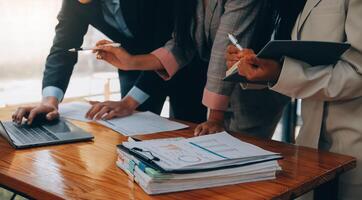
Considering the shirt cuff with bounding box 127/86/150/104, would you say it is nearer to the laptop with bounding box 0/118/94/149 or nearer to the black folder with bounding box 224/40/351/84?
the laptop with bounding box 0/118/94/149

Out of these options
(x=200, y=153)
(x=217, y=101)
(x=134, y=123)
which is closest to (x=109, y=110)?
(x=134, y=123)

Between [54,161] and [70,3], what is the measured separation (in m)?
0.84

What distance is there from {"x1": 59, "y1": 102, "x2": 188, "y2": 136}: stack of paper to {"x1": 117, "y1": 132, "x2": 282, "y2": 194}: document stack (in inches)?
12.7

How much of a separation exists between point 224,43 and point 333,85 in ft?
1.18

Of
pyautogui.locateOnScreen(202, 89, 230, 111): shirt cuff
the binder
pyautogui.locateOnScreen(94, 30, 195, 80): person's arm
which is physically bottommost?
the binder

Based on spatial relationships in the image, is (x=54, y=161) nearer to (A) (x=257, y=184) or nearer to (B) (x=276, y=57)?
(A) (x=257, y=184)

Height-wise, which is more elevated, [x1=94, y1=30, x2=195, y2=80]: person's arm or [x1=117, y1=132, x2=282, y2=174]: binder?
[x1=94, y1=30, x2=195, y2=80]: person's arm

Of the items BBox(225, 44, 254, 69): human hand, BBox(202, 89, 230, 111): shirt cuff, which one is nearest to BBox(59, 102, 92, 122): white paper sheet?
BBox(202, 89, 230, 111): shirt cuff

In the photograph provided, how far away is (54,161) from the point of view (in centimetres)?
95

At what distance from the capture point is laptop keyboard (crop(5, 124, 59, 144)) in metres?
1.10

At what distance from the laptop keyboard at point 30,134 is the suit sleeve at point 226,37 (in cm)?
46

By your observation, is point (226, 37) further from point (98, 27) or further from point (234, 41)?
point (98, 27)

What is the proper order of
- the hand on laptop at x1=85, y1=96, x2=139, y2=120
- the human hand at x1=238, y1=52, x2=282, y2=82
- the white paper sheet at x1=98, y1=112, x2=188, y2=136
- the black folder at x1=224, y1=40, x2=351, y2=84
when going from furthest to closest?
1. the hand on laptop at x1=85, y1=96, x2=139, y2=120
2. the white paper sheet at x1=98, y1=112, x2=188, y2=136
3. the human hand at x1=238, y1=52, x2=282, y2=82
4. the black folder at x1=224, y1=40, x2=351, y2=84

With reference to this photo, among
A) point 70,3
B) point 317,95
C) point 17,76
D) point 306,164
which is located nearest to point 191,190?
point 306,164
